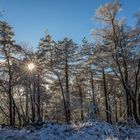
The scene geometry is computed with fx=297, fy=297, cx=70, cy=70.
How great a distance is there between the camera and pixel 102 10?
26.7 meters

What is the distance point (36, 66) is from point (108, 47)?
531 inches

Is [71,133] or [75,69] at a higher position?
[75,69]

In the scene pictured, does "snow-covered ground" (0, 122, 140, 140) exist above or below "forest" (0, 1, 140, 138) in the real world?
below

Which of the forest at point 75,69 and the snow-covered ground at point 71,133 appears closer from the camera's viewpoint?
the snow-covered ground at point 71,133

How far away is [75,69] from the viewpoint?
4219cm

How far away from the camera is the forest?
27062 mm

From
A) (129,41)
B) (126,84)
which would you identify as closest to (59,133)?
(126,84)

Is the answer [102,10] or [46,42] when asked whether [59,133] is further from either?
[46,42]

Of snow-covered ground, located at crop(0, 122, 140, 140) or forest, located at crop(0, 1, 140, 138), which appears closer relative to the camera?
snow-covered ground, located at crop(0, 122, 140, 140)

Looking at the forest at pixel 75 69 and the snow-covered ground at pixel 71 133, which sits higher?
the forest at pixel 75 69

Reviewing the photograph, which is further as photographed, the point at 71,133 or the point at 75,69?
the point at 75,69

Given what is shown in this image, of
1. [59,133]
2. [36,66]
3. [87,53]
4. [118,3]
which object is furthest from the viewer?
[87,53]

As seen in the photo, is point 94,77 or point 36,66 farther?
point 94,77

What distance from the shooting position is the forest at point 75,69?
27062mm
